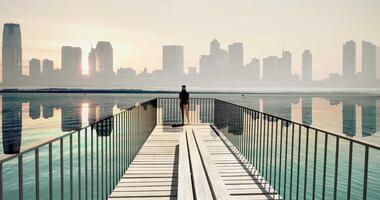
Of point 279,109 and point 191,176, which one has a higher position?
point 191,176

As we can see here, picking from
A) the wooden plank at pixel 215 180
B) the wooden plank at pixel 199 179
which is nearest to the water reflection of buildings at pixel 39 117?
the wooden plank at pixel 199 179

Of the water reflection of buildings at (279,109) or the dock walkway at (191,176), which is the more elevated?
the dock walkway at (191,176)

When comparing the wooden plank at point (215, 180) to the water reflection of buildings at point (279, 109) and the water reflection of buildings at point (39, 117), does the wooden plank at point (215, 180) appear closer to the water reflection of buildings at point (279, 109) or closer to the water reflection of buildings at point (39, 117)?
the water reflection of buildings at point (39, 117)

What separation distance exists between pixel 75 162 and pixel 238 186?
50.6ft

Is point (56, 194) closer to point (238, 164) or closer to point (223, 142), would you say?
point (223, 142)

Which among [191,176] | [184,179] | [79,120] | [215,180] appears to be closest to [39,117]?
[79,120]

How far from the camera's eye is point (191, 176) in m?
4.47

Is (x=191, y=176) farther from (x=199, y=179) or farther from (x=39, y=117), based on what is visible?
(x=39, y=117)

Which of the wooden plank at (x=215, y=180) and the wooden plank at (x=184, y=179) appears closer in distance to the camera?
the wooden plank at (x=215, y=180)

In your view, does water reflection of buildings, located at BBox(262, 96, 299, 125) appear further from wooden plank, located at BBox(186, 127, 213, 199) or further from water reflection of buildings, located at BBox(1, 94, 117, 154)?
wooden plank, located at BBox(186, 127, 213, 199)

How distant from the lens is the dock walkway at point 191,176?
3.94m

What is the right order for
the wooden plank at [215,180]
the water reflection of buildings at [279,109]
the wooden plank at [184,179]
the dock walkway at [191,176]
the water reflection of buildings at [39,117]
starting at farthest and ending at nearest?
the water reflection of buildings at [279,109] < the water reflection of buildings at [39,117] < the dock walkway at [191,176] < the wooden plank at [184,179] < the wooden plank at [215,180]

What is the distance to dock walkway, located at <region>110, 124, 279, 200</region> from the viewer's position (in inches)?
155

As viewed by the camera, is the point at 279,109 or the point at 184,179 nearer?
the point at 184,179
